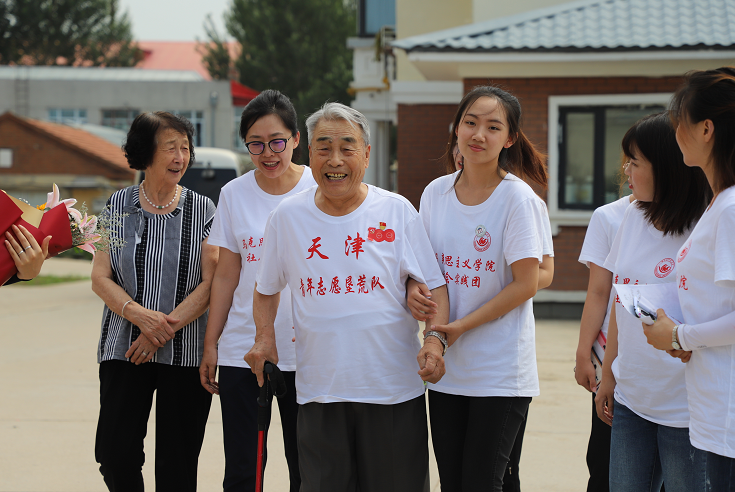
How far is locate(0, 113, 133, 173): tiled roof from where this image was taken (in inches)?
1221

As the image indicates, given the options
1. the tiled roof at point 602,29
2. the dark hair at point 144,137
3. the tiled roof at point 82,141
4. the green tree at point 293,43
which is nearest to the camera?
the dark hair at point 144,137

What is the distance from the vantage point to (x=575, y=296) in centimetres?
999

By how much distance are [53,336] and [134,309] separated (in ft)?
23.2

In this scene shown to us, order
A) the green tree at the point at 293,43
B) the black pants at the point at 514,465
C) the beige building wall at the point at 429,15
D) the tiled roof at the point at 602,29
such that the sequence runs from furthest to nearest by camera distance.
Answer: the green tree at the point at 293,43 → the beige building wall at the point at 429,15 → the tiled roof at the point at 602,29 → the black pants at the point at 514,465

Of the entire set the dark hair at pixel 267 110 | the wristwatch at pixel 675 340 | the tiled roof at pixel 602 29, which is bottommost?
the wristwatch at pixel 675 340

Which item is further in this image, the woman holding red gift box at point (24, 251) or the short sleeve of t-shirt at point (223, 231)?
the short sleeve of t-shirt at point (223, 231)

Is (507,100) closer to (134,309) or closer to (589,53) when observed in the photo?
(134,309)

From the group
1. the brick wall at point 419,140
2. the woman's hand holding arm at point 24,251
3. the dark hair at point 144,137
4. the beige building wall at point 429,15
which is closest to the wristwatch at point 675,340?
the woman's hand holding arm at point 24,251

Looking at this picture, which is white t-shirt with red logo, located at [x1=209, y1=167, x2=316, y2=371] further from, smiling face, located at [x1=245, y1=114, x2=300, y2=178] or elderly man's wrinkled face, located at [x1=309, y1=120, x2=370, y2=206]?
elderly man's wrinkled face, located at [x1=309, y1=120, x2=370, y2=206]

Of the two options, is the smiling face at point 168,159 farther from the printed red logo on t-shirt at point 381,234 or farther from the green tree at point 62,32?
the green tree at point 62,32

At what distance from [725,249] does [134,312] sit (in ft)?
7.69

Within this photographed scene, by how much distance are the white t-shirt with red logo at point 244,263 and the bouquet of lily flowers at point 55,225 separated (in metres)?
0.47

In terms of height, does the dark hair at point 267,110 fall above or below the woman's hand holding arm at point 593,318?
above

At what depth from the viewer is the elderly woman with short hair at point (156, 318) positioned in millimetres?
3248
